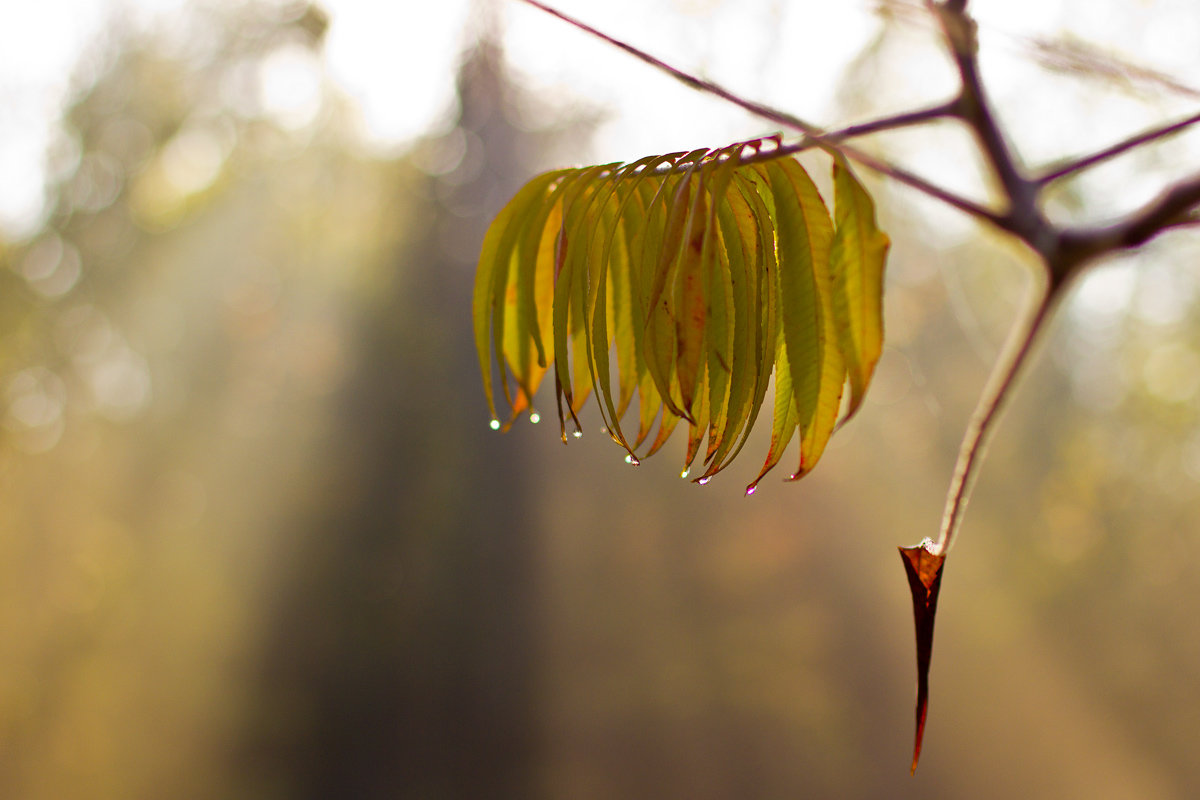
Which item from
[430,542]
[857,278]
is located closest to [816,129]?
[857,278]

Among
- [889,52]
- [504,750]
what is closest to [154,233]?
[504,750]

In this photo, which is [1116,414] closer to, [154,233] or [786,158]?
[786,158]

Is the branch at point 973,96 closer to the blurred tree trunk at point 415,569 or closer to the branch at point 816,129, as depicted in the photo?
the branch at point 816,129

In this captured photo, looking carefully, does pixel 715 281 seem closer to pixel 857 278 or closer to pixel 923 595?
pixel 857 278

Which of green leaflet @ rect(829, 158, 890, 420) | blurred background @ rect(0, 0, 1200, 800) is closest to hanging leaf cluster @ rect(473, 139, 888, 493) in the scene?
green leaflet @ rect(829, 158, 890, 420)

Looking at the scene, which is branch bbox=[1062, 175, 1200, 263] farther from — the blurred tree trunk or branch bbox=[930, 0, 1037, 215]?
the blurred tree trunk
